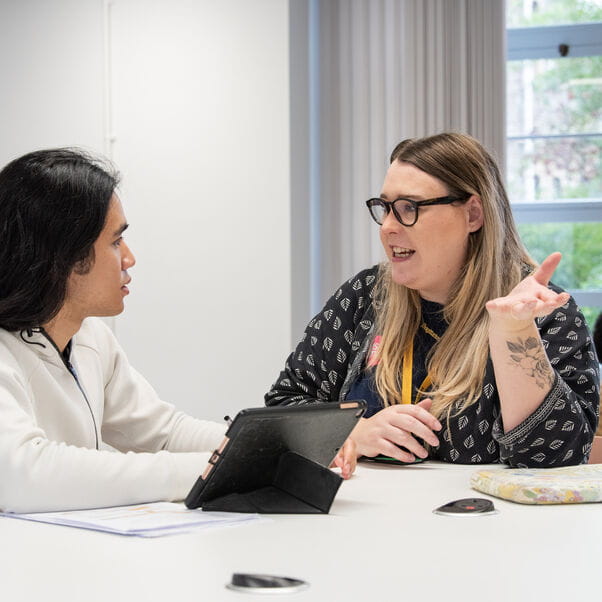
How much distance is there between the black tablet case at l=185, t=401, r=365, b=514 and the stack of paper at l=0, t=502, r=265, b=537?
45 mm

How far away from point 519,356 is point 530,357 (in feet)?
0.07

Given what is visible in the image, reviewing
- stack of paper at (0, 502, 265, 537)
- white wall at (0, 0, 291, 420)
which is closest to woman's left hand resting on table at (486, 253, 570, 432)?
stack of paper at (0, 502, 265, 537)

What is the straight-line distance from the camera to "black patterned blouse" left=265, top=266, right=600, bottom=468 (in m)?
1.88

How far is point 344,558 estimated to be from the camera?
3.84ft

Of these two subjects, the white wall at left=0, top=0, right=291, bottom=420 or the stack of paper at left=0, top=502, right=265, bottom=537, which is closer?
the stack of paper at left=0, top=502, right=265, bottom=537

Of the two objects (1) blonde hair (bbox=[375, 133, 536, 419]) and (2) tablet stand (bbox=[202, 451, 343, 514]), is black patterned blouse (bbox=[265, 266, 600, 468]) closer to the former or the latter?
(1) blonde hair (bbox=[375, 133, 536, 419])

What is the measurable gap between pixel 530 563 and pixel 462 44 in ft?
12.4

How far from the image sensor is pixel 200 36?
4.16 m

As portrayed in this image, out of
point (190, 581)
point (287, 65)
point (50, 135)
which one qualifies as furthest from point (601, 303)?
point (190, 581)

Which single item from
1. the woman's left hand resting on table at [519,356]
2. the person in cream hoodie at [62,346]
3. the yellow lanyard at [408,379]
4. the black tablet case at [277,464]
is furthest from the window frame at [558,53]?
the black tablet case at [277,464]

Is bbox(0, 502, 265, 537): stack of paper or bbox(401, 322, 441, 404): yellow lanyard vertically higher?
bbox(401, 322, 441, 404): yellow lanyard

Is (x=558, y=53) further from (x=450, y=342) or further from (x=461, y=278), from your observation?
(x=450, y=342)

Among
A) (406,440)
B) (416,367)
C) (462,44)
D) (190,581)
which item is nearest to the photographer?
(190,581)

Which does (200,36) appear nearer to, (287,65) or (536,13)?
(287,65)
